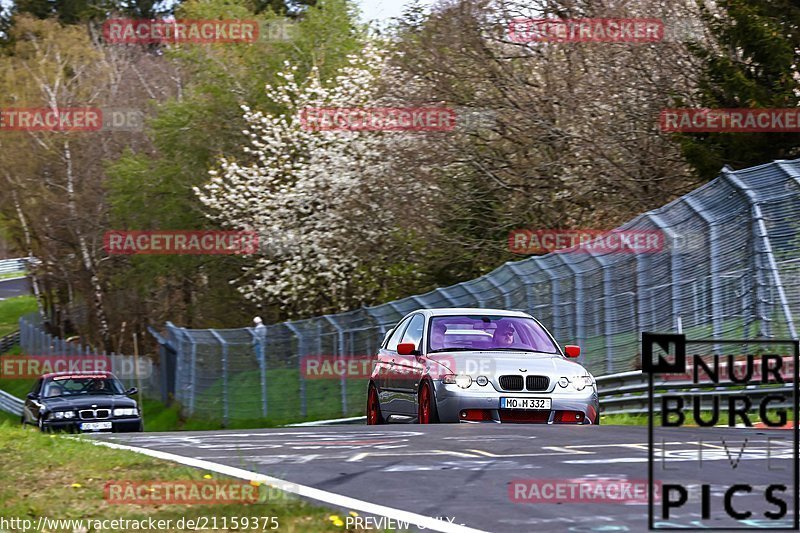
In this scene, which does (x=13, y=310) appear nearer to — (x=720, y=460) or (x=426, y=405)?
(x=426, y=405)

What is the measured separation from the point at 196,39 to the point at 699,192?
34.1 metres

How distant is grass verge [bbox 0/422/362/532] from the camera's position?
7070 mm

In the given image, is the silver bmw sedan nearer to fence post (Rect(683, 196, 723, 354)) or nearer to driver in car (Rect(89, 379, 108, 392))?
fence post (Rect(683, 196, 723, 354))

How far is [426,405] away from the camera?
14.6 m

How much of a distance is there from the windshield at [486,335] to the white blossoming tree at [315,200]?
19890 millimetres

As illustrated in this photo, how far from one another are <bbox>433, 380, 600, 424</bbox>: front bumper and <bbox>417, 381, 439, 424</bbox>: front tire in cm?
11

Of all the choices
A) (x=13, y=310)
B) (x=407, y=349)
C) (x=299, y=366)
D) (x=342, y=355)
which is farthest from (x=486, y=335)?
(x=13, y=310)

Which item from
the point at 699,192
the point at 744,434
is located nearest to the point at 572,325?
the point at 699,192

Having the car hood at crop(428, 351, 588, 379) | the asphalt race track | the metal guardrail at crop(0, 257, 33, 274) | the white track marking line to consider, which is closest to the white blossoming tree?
the car hood at crop(428, 351, 588, 379)

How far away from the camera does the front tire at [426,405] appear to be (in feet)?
46.7

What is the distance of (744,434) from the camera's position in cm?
1123

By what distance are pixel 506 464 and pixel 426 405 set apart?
217 inches

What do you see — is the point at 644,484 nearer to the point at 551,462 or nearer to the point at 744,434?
the point at 551,462

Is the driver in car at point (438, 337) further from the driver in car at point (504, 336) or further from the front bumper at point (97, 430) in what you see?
the front bumper at point (97, 430)
